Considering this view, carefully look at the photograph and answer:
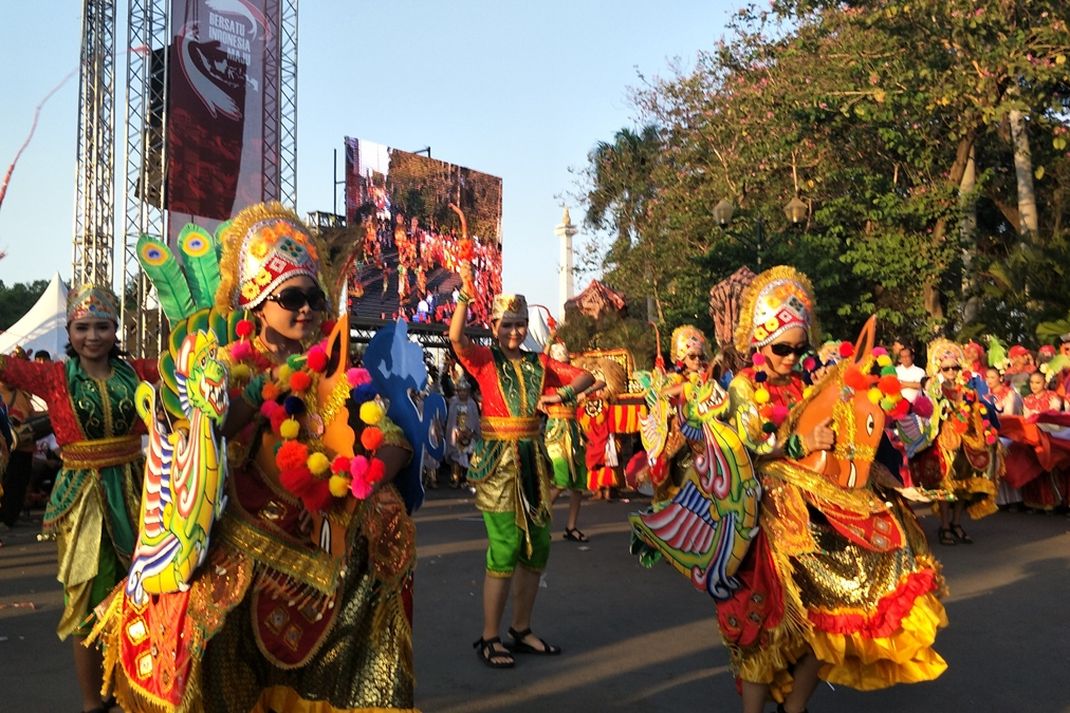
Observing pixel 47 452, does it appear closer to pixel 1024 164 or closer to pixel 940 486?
pixel 940 486

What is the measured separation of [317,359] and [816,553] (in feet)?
6.80

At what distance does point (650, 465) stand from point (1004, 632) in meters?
2.96

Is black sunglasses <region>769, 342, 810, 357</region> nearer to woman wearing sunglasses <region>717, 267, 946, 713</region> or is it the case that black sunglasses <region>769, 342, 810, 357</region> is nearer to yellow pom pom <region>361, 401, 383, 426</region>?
woman wearing sunglasses <region>717, 267, 946, 713</region>

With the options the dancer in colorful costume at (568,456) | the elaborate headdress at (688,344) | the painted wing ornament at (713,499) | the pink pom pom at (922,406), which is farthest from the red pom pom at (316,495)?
the elaborate headdress at (688,344)

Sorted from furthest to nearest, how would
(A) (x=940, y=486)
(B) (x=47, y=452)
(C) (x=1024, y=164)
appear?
(C) (x=1024, y=164)
(B) (x=47, y=452)
(A) (x=940, y=486)

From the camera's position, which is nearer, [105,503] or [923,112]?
[105,503]

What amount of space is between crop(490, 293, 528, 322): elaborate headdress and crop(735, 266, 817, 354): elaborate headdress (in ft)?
5.26

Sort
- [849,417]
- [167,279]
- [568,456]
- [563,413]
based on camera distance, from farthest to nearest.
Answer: [563,413]
[568,456]
[849,417]
[167,279]

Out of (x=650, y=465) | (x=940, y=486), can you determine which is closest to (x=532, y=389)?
(x=650, y=465)

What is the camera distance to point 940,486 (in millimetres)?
8906

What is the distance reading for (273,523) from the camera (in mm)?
2943

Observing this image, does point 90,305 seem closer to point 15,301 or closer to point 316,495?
point 316,495

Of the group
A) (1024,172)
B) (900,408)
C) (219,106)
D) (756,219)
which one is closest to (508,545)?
(900,408)

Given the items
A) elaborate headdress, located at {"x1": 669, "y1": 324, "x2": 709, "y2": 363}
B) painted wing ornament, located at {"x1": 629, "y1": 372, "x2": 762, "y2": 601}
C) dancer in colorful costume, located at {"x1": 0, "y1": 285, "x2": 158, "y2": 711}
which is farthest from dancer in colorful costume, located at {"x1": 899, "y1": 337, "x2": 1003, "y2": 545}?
dancer in colorful costume, located at {"x1": 0, "y1": 285, "x2": 158, "y2": 711}
